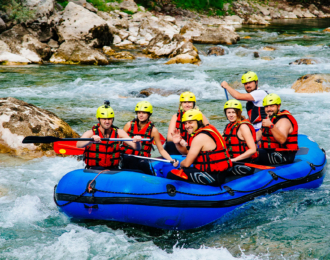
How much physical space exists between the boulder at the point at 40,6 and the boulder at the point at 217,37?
28.3 feet

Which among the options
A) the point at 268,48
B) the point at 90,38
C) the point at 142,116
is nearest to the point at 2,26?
the point at 90,38

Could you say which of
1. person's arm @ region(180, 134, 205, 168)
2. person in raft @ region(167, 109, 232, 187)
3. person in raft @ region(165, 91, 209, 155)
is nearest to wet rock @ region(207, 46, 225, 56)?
person in raft @ region(165, 91, 209, 155)

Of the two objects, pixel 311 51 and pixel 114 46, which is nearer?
pixel 311 51

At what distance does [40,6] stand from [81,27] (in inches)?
106

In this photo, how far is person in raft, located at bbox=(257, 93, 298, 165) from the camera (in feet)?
15.7

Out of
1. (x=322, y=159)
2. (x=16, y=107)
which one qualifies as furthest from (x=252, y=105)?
(x=16, y=107)

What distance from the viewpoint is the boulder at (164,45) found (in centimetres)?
1708

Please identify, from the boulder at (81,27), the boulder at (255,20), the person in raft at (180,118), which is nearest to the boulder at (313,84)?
the person in raft at (180,118)

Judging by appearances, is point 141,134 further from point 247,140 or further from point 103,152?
point 247,140

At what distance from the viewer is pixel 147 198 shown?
407 cm

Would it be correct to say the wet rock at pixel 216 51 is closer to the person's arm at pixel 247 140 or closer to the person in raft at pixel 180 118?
the person in raft at pixel 180 118

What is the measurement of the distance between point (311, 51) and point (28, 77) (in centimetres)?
1310

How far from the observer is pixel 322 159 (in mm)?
5379

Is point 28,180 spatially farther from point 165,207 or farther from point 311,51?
point 311,51
